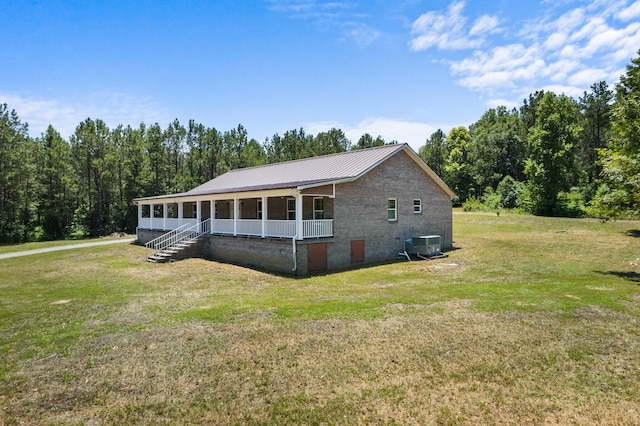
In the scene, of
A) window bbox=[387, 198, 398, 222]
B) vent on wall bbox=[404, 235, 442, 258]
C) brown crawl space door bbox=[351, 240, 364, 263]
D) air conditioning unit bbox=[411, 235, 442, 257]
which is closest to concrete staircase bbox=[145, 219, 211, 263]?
brown crawl space door bbox=[351, 240, 364, 263]

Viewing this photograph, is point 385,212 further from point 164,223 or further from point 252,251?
point 164,223

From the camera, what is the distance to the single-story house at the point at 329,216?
1795 centimetres

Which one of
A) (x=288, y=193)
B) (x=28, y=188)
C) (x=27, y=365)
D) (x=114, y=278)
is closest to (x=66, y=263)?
(x=114, y=278)

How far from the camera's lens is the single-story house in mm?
17953

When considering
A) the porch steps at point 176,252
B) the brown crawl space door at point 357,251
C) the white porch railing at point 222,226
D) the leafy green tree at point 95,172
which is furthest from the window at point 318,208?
the leafy green tree at point 95,172

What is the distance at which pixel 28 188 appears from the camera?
134 feet

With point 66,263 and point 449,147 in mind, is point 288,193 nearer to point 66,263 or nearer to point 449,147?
point 66,263

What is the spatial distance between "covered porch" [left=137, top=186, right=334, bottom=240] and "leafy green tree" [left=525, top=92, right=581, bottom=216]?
97.9ft

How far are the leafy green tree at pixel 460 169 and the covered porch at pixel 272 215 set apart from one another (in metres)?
44.8

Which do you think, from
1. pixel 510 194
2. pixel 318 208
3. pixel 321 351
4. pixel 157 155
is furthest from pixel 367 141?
pixel 321 351

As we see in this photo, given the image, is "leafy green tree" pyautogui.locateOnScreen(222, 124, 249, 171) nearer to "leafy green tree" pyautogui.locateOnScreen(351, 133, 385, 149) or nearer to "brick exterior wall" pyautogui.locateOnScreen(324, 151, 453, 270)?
"leafy green tree" pyautogui.locateOnScreen(351, 133, 385, 149)

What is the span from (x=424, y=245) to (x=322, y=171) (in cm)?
728

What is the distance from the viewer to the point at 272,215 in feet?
76.7

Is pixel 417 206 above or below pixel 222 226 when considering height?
above
